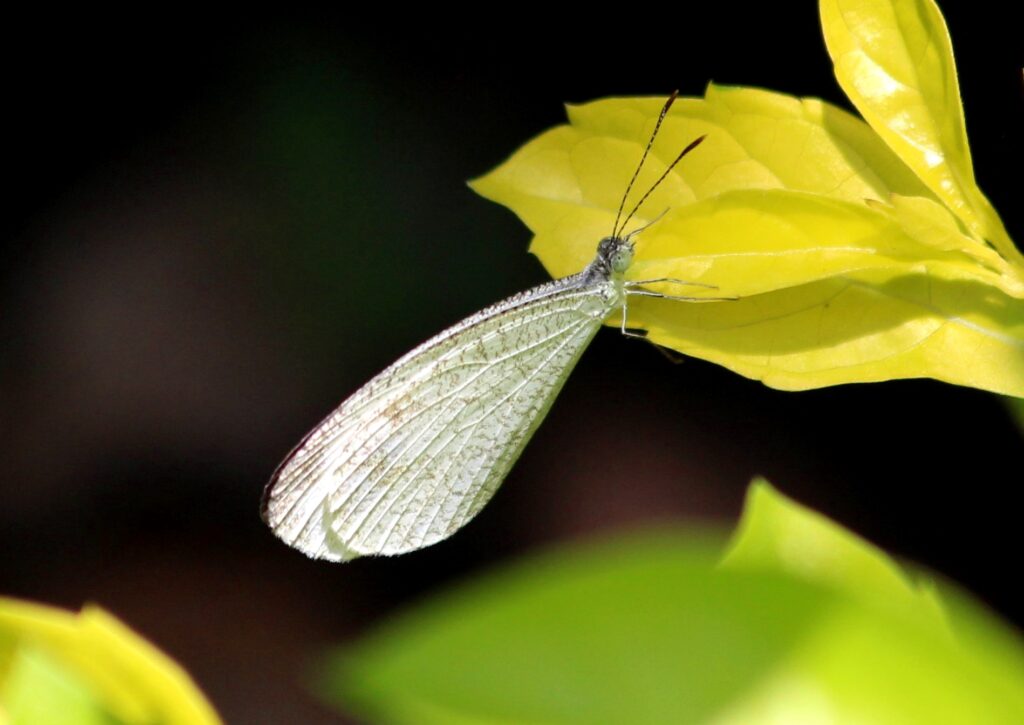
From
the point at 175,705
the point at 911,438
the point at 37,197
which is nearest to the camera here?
the point at 175,705

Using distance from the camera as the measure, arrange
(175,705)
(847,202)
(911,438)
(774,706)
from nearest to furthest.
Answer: (774,706), (175,705), (847,202), (911,438)

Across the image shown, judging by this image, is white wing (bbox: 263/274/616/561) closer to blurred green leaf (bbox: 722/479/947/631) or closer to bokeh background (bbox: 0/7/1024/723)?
blurred green leaf (bbox: 722/479/947/631)

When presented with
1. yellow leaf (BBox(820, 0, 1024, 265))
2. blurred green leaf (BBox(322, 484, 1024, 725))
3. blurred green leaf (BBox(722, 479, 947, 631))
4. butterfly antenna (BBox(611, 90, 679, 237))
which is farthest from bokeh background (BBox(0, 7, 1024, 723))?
blurred green leaf (BBox(322, 484, 1024, 725))

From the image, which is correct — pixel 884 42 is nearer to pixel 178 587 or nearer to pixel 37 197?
pixel 178 587

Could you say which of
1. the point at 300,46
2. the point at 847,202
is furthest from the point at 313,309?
the point at 847,202

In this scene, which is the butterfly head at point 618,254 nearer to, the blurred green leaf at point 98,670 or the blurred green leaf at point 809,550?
the blurred green leaf at point 809,550

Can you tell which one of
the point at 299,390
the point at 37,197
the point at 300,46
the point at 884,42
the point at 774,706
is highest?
the point at 300,46
